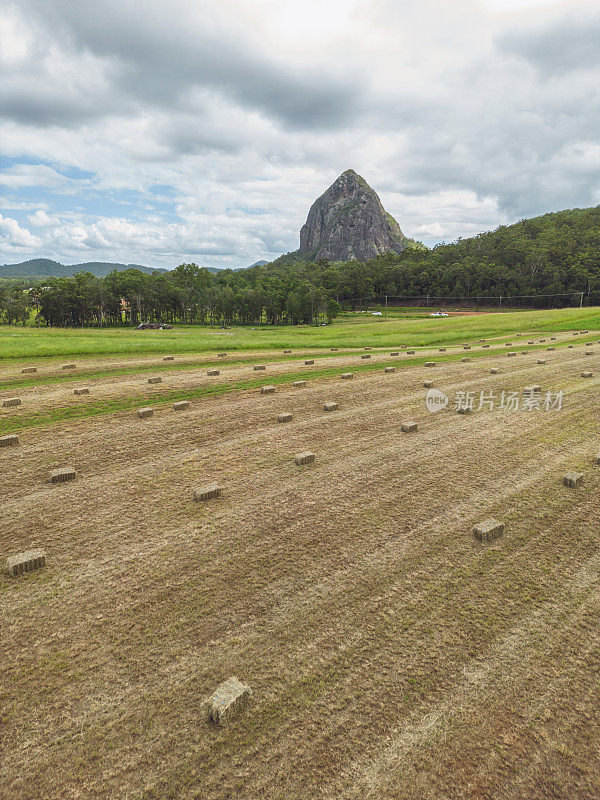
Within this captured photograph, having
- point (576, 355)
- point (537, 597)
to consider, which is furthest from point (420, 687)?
point (576, 355)

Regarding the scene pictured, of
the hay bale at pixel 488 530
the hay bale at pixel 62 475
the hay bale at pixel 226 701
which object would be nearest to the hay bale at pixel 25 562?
the hay bale at pixel 62 475

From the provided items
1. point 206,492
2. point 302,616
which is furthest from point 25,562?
point 302,616

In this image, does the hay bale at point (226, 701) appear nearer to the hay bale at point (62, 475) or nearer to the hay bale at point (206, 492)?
the hay bale at point (206, 492)

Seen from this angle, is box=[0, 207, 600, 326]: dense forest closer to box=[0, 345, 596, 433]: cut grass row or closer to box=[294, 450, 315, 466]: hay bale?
box=[0, 345, 596, 433]: cut grass row

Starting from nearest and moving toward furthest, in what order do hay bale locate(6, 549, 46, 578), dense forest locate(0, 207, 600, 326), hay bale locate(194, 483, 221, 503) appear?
hay bale locate(6, 549, 46, 578), hay bale locate(194, 483, 221, 503), dense forest locate(0, 207, 600, 326)

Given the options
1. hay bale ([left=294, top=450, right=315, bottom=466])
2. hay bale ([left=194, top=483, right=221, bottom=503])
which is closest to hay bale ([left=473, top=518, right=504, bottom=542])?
hay bale ([left=294, top=450, right=315, bottom=466])

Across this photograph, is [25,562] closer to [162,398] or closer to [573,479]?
[162,398]
